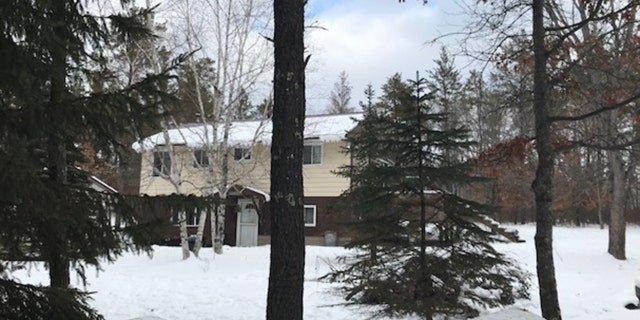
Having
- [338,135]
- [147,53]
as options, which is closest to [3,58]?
[147,53]

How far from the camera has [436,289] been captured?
808 centimetres

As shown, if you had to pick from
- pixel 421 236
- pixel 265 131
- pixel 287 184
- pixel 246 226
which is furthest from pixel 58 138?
pixel 246 226

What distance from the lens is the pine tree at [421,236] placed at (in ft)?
26.6

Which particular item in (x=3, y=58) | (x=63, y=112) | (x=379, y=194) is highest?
(x=3, y=58)

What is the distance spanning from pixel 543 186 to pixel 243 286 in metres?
7.81

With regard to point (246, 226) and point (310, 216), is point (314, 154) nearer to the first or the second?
point (310, 216)

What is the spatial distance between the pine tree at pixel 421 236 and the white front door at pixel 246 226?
15588 mm

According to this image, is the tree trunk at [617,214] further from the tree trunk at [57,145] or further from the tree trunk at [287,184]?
the tree trunk at [57,145]

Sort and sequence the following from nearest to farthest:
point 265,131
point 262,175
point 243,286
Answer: point 243,286 < point 265,131 < point 262,175

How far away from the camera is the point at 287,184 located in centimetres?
467

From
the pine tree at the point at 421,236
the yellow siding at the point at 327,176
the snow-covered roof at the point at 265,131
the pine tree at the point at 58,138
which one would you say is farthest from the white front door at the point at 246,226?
the pine tree at the point at 58,138

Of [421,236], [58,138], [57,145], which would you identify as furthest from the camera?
[421,236]

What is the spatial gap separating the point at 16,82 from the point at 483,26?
7.68m

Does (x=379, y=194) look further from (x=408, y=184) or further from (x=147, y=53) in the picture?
(x=147, y=53)
